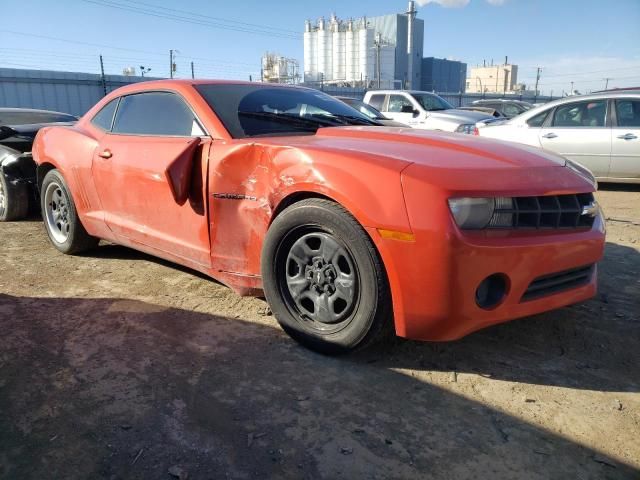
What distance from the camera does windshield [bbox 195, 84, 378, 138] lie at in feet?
10.4

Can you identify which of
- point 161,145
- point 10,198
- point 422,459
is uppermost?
point 161,145

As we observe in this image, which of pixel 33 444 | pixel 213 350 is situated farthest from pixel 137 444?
pixel 213 350

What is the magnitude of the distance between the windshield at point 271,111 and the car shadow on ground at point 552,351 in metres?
1.50

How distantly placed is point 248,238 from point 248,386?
85cm

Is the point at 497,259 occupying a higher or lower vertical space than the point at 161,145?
lower

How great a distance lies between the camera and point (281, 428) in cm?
207

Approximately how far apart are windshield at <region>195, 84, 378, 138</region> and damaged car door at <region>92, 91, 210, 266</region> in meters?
0.20

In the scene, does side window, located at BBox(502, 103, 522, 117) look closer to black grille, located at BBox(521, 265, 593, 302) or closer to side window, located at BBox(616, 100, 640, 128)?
side window, located at BBox(616, 100, 640, 128)

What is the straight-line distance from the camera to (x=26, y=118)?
707 centimetres

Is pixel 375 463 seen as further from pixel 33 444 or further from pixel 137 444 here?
Result: pixel 33 444

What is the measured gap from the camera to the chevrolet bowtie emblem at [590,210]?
262 centimetres

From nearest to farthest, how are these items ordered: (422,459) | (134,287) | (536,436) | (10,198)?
(422,459) < (536,436) < (134,287) < (10,198)

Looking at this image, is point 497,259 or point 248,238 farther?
point 248,238

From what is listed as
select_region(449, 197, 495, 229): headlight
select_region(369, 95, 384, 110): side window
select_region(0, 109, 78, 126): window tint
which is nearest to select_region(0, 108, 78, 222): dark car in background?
select_region(0, 109, 78, 126): window tint
